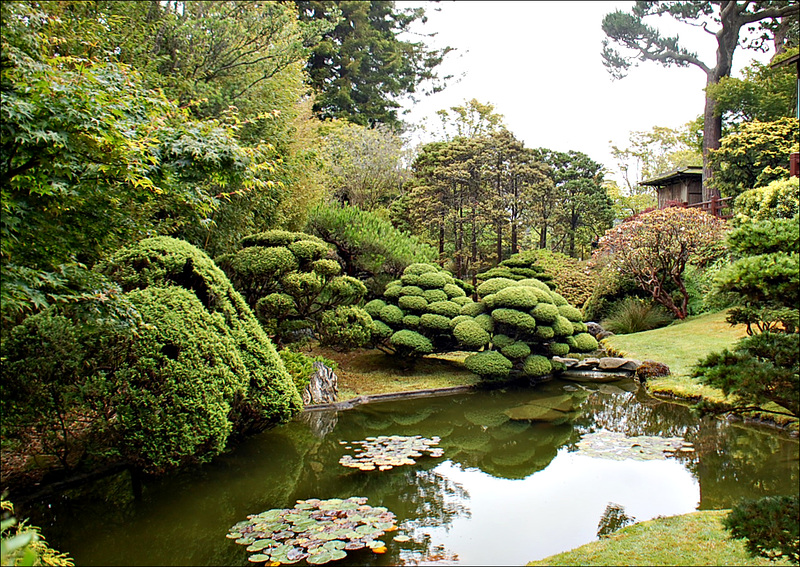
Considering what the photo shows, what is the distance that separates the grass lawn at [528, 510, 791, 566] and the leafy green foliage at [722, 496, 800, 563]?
488 mm

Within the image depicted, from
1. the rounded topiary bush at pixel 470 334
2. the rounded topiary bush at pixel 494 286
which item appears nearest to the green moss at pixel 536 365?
the rounded topiary bush at pixel 470 334

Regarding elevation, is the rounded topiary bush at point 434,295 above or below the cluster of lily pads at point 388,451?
above

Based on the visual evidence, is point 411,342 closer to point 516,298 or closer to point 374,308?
point 374,308

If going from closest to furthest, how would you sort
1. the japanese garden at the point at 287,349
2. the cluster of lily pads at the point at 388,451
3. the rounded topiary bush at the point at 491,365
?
the japanese garden at the point at 287,349 → the cluster of lily pads at the point at 388,451 → the rounded topiary bush at the point at 491,365

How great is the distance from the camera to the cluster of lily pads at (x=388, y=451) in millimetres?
5762

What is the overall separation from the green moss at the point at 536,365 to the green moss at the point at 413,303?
2.15m

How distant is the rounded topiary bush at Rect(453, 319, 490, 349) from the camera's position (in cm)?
976

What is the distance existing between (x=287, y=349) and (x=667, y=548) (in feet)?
19.7

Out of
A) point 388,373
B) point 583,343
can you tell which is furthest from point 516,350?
point 388,373

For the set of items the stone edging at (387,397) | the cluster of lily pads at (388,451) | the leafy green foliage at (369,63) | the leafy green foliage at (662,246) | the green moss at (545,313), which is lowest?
the stone edging at (387,397)

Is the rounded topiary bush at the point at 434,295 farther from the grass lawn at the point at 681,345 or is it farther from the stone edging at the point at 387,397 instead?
the grass lawn at the point at 681,345

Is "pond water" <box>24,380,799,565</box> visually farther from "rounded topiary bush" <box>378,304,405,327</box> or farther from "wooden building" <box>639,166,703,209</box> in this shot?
"wooden building" <box>639,166,703,209</box>

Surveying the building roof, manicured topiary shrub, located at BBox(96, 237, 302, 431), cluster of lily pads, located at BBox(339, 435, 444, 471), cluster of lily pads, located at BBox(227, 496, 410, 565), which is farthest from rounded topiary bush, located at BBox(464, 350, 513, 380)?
the building roof

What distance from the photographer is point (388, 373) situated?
1053 centimetres
